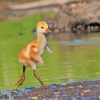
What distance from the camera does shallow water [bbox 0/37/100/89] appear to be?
12.8 m

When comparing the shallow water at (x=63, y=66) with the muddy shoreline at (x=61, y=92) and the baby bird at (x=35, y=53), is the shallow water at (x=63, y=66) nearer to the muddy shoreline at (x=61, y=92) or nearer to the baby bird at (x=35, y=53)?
the baby bird at (x=35, y=53)

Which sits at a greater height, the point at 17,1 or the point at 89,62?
the point at 17,1

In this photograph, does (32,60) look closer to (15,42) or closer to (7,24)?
(15,42)

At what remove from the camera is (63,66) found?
1538cm

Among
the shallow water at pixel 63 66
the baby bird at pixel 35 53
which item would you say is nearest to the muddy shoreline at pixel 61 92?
the baby bird at pixel 35 53

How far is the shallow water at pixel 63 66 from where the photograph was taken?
1280 centimetres

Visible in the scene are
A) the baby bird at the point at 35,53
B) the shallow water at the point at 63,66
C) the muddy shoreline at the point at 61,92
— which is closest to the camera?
the muddy shoreline at the point at 61,92

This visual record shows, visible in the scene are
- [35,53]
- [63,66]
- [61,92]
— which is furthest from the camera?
[63,66]

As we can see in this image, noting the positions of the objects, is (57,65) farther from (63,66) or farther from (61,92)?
(61,92)

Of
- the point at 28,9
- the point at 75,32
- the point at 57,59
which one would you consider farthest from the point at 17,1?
the point at 57,59

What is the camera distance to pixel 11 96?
10344 mm

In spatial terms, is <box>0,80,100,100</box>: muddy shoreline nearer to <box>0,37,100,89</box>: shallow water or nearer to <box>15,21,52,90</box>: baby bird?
<box>15,21,52,90</box>: baby bird

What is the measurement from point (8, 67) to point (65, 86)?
5403 millimetres

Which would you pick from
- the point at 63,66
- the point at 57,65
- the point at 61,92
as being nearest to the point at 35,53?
the point at 61,92
